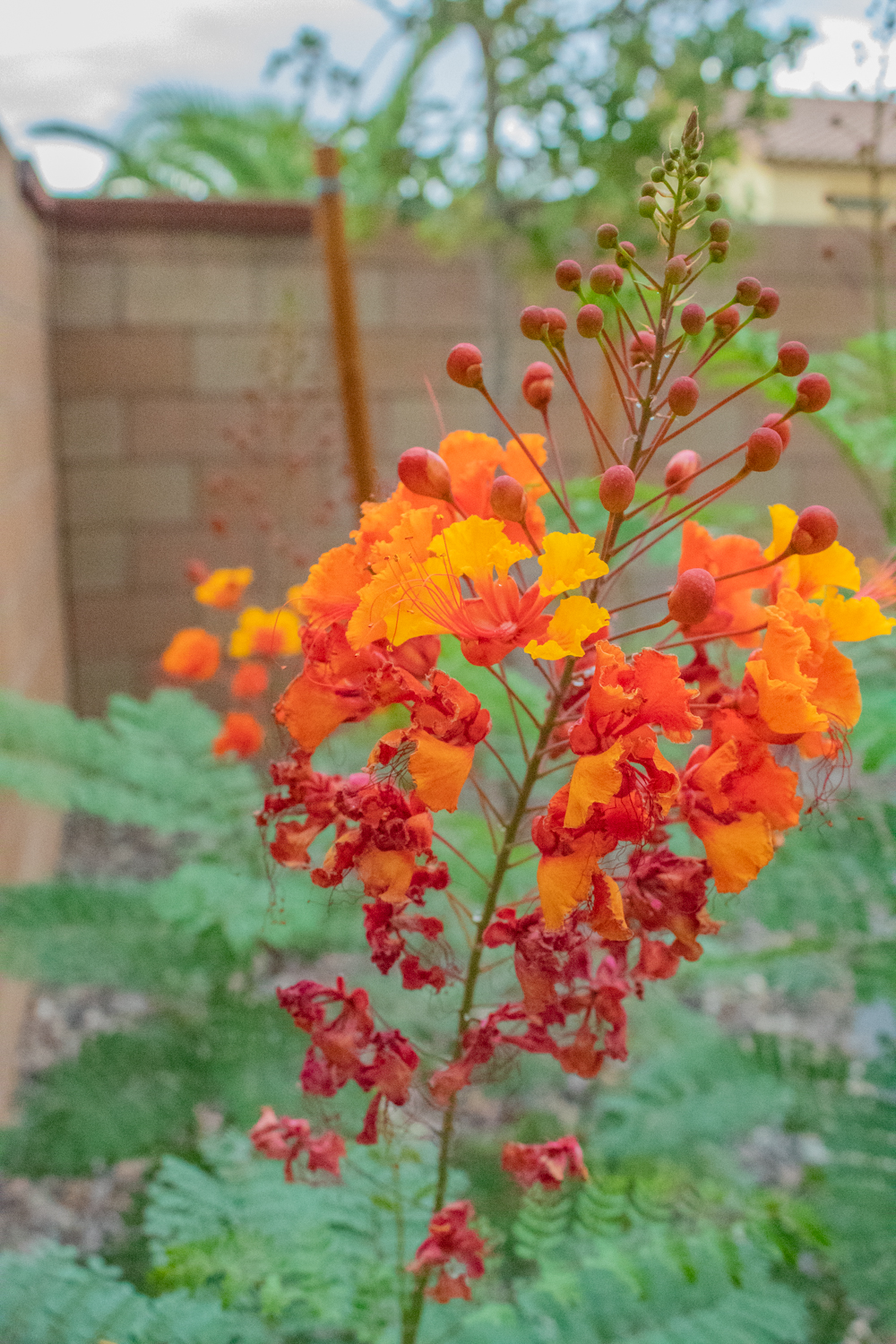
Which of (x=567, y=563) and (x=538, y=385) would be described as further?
(x=538, y=385)

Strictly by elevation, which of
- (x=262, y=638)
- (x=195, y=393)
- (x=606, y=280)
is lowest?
(x=606, y=280)

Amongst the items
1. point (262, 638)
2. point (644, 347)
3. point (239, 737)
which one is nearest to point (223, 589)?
point (262, 638)

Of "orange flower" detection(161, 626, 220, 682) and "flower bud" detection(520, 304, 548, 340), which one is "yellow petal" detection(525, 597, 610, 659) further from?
"orange flower" detection(161, 626, 220, 682)

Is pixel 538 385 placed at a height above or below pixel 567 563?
above

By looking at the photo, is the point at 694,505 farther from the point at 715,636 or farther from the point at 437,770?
the point at 437,770

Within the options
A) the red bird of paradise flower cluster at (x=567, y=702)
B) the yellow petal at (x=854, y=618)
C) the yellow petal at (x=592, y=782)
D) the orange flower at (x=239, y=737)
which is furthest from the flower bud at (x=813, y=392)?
the orange flower at (x=239, y=737)

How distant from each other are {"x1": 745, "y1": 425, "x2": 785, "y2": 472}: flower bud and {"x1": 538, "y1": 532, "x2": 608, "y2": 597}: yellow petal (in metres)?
0.10

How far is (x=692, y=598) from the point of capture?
20.6 inches

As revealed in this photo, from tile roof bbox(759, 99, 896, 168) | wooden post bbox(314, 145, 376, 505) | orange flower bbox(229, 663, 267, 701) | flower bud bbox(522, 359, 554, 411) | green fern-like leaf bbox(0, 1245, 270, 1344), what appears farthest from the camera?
tile roof bbox(759, 99, 896, 168)

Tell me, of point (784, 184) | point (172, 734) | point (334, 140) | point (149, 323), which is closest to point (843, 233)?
point (334, 140)

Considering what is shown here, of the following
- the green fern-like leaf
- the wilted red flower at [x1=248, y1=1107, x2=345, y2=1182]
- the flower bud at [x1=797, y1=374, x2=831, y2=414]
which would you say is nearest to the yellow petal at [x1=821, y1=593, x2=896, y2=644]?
the flower bud at [x1=797, y1=374, x2=831, y2=414]

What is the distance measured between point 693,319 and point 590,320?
0.18 ft

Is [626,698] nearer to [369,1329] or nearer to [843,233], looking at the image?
[369,1329]

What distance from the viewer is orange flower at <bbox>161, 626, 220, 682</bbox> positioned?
1.62 meters
